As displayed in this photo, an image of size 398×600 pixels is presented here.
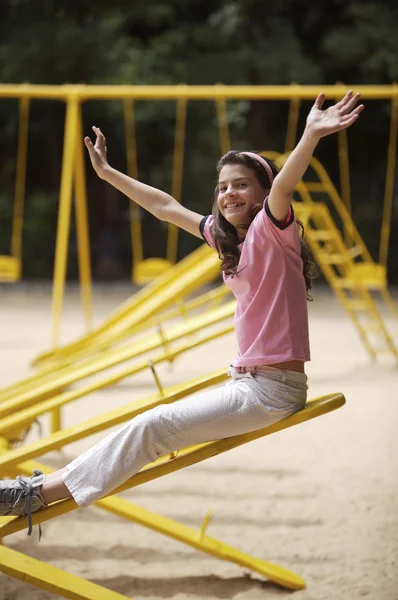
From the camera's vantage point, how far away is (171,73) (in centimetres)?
1576

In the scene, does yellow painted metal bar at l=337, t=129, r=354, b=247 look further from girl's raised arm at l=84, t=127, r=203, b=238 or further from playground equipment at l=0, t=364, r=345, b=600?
girl's raised arm at l=84, t=127, r=203, b=238

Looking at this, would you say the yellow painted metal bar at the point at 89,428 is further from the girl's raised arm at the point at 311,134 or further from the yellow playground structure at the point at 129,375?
the girl's raised arm at the point at 311,134

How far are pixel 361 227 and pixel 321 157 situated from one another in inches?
94.3

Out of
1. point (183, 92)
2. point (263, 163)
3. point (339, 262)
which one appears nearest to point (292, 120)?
point (339, 262)

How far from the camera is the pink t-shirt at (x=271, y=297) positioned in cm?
207

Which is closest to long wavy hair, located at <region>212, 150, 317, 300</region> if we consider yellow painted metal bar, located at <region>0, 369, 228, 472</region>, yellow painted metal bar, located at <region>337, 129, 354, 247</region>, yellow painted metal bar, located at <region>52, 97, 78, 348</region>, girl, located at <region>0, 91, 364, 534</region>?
girl, located at <region>0, 91, 364, 534</region>

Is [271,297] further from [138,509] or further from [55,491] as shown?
[138,509]

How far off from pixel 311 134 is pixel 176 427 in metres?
0.78

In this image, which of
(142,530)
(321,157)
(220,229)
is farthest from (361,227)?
(220,229)

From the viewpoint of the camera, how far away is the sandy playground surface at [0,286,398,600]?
2766 millimetres

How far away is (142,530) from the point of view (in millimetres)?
3318

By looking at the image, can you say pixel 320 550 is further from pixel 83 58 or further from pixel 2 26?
pixel 2 26

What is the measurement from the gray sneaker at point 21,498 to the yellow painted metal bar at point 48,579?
0.24m

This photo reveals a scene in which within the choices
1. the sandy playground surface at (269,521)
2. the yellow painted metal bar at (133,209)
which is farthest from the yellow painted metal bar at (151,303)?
the yellow painted metal bar at (133,209)
